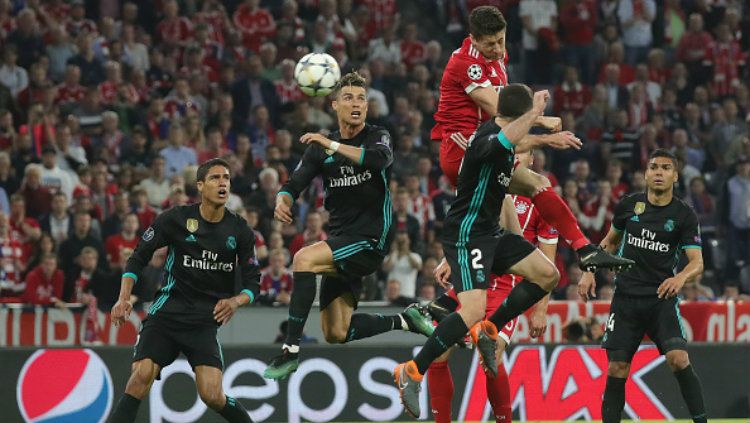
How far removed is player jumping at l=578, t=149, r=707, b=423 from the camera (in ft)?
38.2

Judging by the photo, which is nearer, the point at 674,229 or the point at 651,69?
the point at 674,229

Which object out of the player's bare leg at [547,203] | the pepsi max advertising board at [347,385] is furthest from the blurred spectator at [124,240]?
the player's bare leg at [547,203]

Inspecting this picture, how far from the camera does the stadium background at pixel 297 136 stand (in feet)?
49.4

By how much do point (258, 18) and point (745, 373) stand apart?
8.68 m

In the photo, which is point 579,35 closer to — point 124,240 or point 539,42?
point 539,42

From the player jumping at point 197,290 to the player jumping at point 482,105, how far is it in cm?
162

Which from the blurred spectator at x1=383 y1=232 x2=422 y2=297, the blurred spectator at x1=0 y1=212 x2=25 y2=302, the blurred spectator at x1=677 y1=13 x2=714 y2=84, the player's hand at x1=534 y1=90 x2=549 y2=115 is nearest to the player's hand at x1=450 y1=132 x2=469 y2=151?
the player's hand at x1=534 y1=90 x2=549 y2=115

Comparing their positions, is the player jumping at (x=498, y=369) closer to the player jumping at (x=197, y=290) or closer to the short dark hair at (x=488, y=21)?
the short dark hair at (x=488, y=21)

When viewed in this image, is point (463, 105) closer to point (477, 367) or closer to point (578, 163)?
point (477, 367)

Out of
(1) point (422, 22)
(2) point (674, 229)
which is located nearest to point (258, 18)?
(1) point (422, 22)

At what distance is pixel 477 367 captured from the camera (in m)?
14.1

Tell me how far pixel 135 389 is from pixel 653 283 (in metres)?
3.98

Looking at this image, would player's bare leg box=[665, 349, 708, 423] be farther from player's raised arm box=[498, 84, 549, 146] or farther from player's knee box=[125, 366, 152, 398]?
player's knee box=[125, 366, 152, 398]

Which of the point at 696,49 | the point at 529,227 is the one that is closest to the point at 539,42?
the point at 696,49
